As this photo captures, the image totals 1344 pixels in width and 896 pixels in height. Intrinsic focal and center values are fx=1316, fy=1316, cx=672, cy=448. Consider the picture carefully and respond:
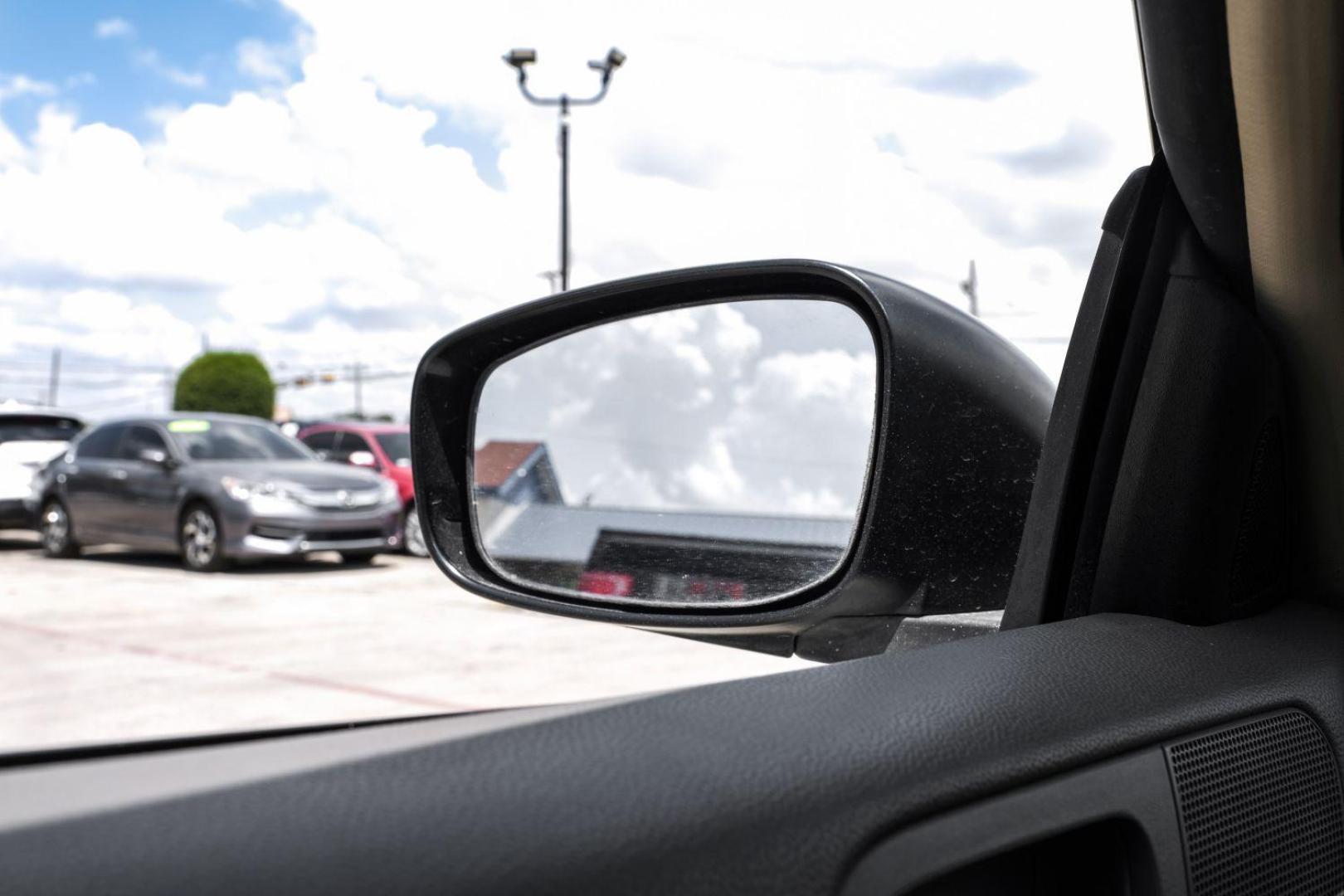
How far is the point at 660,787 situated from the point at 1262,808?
2.09 ft

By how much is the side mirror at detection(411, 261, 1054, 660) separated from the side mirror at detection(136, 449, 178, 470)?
11871 mm

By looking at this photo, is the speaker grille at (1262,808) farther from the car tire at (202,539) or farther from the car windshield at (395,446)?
the car windshield at (395,446)

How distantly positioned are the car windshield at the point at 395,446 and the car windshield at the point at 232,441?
1.44m

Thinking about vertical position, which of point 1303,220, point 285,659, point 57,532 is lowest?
point 285,659

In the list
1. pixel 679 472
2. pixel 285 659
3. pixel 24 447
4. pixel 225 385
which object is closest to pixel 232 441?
pixel 24 447

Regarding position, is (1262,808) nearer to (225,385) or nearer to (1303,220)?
(1303,220)

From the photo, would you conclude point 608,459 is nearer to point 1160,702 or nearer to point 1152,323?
point 1152,323

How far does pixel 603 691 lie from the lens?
6211mm

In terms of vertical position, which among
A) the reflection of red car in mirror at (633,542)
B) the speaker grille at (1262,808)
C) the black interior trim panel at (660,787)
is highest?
→ the reflection of red car in mirror at (633,542)

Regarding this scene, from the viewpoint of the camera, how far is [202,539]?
12.6m

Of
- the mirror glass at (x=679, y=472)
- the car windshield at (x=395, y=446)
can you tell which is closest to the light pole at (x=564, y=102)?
the car windshield at (x=395, y=446)

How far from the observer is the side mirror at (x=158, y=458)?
1309 cm

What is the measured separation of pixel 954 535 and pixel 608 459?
91cm

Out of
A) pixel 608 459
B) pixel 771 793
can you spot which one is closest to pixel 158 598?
pixel 608 459
